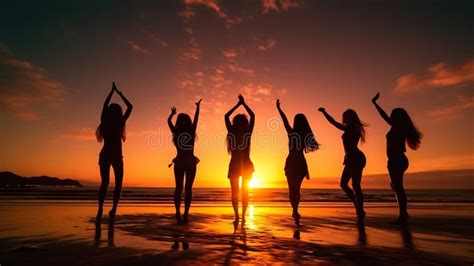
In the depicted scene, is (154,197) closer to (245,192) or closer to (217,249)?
(245,192)

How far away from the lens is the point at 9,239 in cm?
502

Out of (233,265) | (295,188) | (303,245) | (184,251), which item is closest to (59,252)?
(184,251)

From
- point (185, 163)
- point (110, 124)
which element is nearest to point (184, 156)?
point (185, 163)

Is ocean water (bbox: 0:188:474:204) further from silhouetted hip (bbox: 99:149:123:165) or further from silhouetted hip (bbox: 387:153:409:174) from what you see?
silhouetted hip (bbox: 387:153:409:174)

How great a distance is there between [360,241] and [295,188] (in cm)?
272

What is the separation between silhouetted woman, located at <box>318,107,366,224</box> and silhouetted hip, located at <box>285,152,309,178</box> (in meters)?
1.12

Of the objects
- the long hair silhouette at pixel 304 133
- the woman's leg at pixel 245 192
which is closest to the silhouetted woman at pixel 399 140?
the long hair silhouette at pixel 304 133

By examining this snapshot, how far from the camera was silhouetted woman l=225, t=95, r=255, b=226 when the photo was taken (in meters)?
7.60

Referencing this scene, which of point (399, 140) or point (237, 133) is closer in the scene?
Answer: point (237, 133)

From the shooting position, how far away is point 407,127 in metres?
8.12

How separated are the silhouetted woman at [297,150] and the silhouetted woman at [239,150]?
3.38ft

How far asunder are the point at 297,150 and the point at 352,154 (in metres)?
1.48

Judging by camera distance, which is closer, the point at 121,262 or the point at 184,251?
the point at 121,262

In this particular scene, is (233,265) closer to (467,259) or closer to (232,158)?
(467,259)
